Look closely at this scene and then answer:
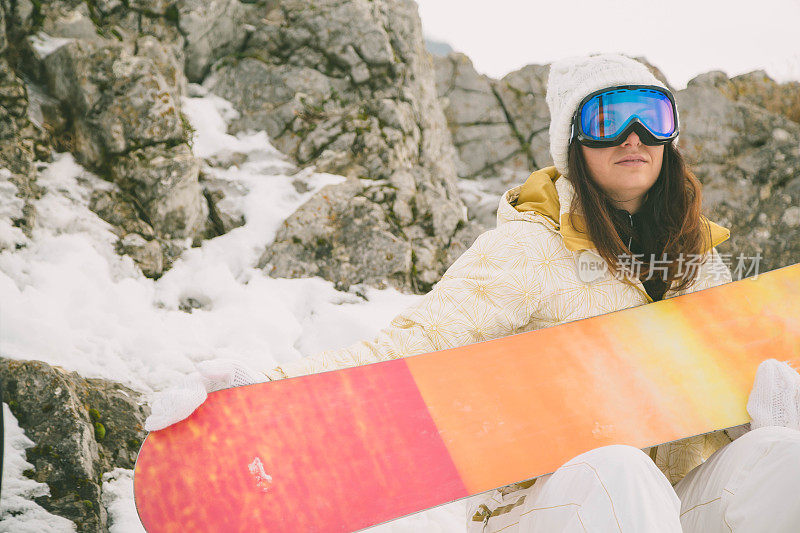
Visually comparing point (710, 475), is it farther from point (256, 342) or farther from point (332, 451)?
point (256, 342)

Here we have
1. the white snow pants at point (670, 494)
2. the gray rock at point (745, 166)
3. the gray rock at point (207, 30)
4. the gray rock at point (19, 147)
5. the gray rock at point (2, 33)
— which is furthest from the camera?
the gray rock at point (745, 166)

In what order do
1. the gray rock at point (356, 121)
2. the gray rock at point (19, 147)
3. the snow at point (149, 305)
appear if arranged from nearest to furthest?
1. the snow at point (149, 305)
2. the gray rock at point (19, 147)
3. the gray rock at point (356, 121)

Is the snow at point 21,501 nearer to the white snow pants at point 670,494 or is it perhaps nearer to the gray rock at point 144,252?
the white snow pants at point 670,494

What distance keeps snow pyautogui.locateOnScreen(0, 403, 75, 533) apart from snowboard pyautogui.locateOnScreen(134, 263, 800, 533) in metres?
0.60

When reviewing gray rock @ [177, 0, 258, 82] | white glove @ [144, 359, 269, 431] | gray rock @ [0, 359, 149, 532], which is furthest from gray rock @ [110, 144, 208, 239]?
white glove @ [144, 359, 269, 431]

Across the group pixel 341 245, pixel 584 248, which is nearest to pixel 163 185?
pixel 341 245

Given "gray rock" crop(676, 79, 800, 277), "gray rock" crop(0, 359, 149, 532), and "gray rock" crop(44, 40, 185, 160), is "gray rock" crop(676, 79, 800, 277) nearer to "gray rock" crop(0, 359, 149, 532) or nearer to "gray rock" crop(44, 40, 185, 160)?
"gray rock" crop(44, 40, 185, 160)

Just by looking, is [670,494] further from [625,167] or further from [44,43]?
[44,43]

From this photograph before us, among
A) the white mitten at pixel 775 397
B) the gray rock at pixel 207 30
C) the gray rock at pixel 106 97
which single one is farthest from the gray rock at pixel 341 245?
the white mitten at pixel 775 397

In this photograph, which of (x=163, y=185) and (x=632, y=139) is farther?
(x=163, y=185)

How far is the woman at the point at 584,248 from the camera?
5.13 feet

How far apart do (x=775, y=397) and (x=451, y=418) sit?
91 cm

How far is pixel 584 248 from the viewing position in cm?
161

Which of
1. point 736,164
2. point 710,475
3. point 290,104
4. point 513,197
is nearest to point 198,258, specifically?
point 290,104
